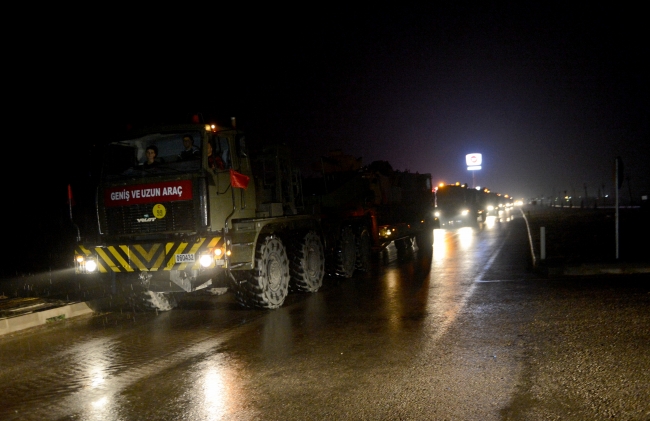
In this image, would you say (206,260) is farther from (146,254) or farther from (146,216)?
(146,216)

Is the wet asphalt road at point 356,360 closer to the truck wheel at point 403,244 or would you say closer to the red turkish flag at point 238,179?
the red turkish flag at point 238,179

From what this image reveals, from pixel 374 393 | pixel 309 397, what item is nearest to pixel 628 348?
pixel 374 393

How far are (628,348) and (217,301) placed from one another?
7.56 metres

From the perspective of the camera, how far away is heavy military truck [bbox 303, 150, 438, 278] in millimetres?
13758

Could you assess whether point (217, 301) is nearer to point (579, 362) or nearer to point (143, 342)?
point (143, 342)

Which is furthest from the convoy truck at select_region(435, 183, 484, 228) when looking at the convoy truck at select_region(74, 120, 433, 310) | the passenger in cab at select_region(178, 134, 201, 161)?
the passenger in cab at select_region(178, 134, 201, 161)

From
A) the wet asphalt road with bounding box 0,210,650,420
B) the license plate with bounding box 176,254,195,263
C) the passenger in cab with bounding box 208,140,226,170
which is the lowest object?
the wet asphalt road with bounding box 0,210,650,420

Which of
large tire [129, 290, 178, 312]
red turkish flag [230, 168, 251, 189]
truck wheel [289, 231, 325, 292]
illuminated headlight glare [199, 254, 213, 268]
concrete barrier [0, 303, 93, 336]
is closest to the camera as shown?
illuminated headlight glare [199, 254, 213, 268]

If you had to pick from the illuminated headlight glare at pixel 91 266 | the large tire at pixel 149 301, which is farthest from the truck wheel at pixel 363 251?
the illuminated headlight glare at pixel 91 266

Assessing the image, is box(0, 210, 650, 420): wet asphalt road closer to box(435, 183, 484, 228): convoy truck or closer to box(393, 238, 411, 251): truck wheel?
box(393, 238, 411, 251): truck wheel

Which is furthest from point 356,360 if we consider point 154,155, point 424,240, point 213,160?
point 424,240

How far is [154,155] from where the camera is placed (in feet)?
31.7

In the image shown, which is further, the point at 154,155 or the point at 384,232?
the point at 384,232

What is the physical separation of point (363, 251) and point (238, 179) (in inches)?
243
